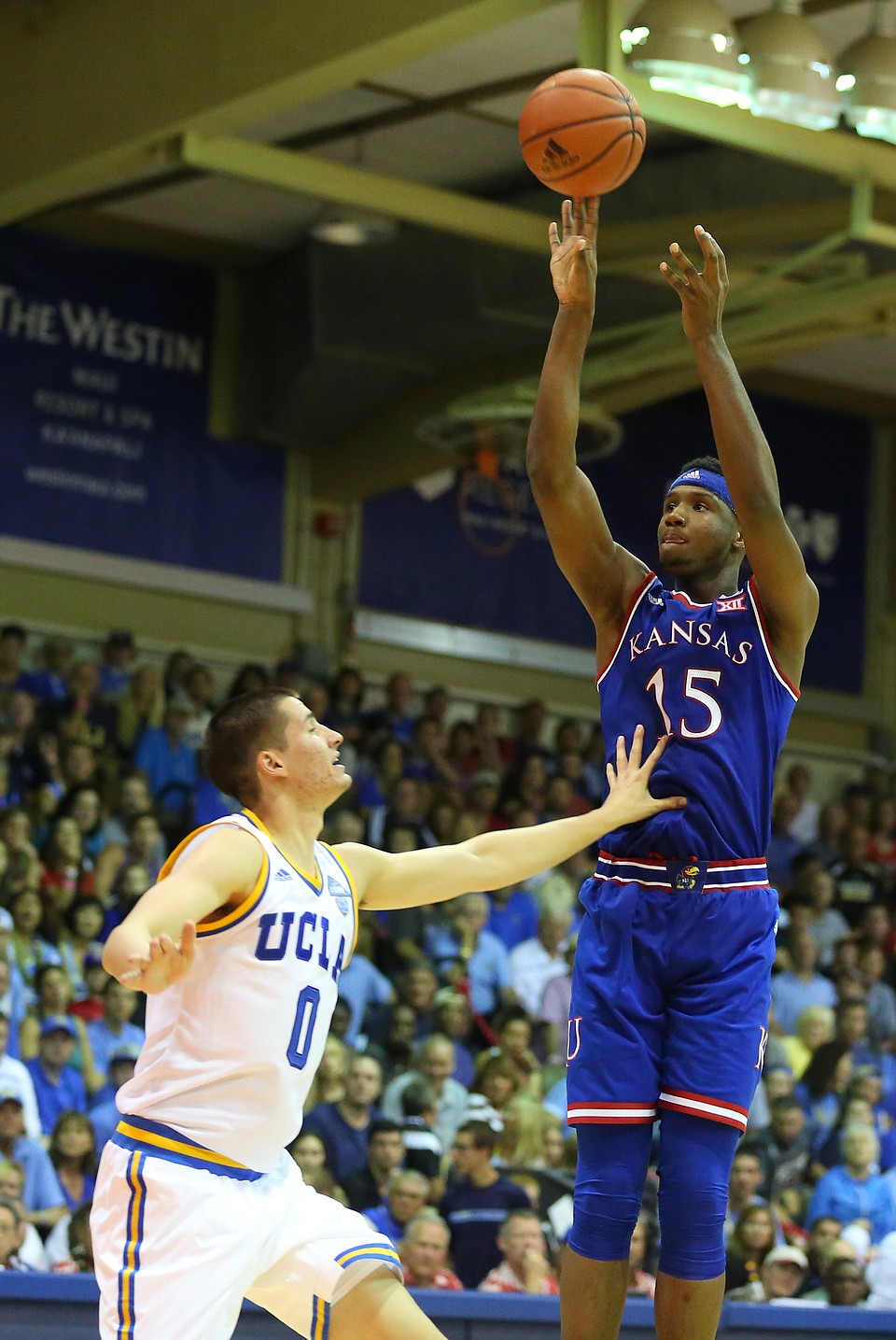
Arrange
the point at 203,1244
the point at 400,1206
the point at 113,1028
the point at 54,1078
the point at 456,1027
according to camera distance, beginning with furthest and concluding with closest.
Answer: the point at 456,1027
the point at 113,1028
the point at 54,1078
the point at 400,1206
the point at 203,1244

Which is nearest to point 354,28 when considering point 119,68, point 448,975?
point 119,68

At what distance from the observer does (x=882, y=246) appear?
1244 cm

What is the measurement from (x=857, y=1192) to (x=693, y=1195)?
20.5ft

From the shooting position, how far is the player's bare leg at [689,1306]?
180 inches

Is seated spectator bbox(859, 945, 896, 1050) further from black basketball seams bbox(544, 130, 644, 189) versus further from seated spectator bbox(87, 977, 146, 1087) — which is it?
black basketball seams bbox(544, 130, 644, 189)

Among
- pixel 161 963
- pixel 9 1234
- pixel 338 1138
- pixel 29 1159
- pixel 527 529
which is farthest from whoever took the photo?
pixel 527 529

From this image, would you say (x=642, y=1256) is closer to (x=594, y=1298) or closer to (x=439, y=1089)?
(x=439, y=1089)

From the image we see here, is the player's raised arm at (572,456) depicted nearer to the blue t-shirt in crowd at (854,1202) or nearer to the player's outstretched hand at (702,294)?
the player's outstretched hand at (702,294)

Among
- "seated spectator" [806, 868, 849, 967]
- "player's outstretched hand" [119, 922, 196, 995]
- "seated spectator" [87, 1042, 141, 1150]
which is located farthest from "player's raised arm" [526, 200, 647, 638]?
"seated spectator" [806, 868, 849, 967]

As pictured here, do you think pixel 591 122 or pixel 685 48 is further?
pixel 685 48

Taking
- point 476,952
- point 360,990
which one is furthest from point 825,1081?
point 360,990

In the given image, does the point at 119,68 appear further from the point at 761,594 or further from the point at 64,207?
the point at 761,594

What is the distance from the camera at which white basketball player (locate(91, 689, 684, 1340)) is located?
4375 millimetres

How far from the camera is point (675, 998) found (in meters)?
4.71
